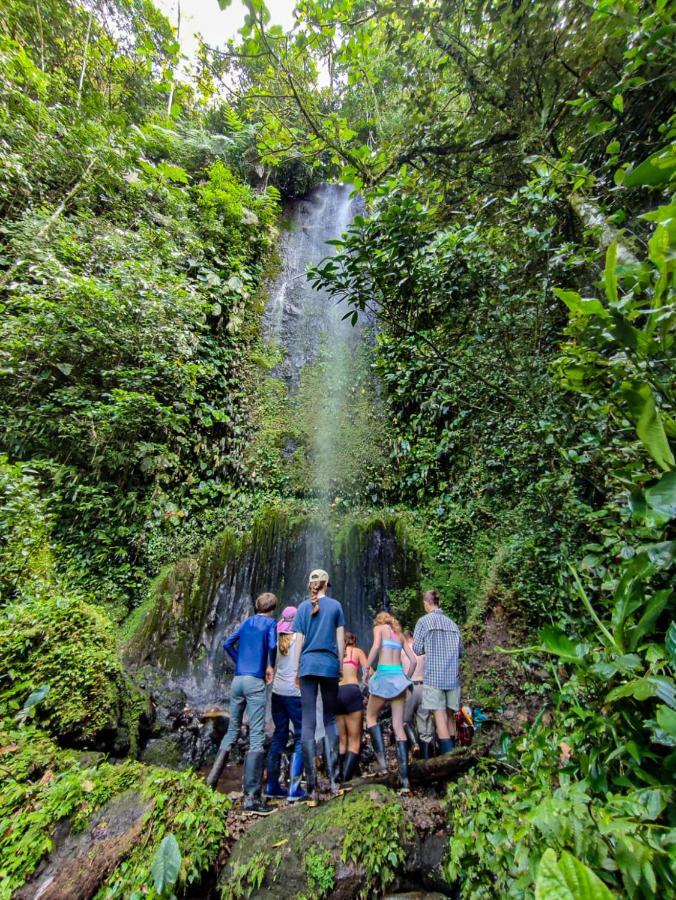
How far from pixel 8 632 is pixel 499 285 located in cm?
529

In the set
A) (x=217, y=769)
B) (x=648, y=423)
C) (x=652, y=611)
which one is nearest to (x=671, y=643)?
(x=652, y=611)

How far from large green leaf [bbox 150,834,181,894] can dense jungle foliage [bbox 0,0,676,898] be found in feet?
0.87

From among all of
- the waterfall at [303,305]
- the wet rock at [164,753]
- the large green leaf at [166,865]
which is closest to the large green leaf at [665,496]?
the large green leaf at [166,865]

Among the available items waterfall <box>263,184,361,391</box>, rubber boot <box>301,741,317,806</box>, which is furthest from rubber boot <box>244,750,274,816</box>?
waterfall <box>263,184,361,391</box>

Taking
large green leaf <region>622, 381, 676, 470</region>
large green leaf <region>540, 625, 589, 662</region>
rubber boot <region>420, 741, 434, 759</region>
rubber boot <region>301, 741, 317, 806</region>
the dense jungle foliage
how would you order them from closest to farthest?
large green leaf <region>622, 381, 676, 470</region>
the dense jungle foliage
large green leaf <region>540, 625, 589, 662</region>
rubber boot <region>301, 741, 317, 806</region>
rubber boot <region>420, 741, 434, 759</region>

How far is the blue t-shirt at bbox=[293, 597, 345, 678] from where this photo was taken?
3361mm

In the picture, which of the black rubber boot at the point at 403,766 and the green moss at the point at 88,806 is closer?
the green moss at the point at 88,806

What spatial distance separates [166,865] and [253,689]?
4.89ft

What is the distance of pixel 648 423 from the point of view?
3.25ft

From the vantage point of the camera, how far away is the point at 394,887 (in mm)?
2502

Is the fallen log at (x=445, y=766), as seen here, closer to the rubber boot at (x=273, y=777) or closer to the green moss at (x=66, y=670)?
the rubber boot at (x=273, y=777)

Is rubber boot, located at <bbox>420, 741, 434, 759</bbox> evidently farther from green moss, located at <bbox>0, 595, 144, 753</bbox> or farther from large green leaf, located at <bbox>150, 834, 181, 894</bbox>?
green moss, located at <bbox>0, 595, 144, 753</bbox>

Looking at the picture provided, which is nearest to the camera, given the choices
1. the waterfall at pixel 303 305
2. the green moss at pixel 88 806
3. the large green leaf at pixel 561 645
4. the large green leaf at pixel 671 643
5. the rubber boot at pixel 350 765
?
the large green leaf at pixel 671 643

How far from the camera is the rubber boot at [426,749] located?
4078 millimetres
